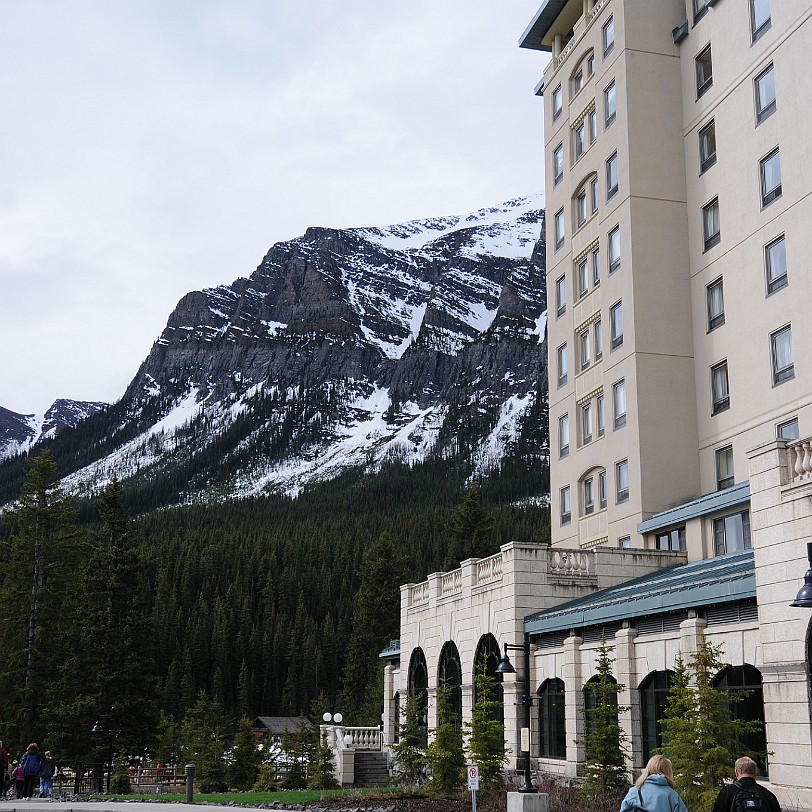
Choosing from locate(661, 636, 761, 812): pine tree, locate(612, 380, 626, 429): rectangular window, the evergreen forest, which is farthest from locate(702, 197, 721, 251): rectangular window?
the evergreen forest

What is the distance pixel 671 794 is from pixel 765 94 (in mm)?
30352

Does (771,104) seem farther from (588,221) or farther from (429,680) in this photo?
(429,680)

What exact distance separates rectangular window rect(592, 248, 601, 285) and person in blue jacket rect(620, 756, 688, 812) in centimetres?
3343

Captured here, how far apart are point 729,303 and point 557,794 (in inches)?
743

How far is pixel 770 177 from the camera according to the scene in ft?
117

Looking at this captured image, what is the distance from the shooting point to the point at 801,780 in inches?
786

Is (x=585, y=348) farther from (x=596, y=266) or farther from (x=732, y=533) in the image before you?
(x=732, y=533)

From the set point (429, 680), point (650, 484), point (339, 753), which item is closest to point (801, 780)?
point (650, 484)

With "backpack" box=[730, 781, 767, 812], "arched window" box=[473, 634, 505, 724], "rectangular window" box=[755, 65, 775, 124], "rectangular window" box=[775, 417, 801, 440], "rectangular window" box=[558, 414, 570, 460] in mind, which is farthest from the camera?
"rectangular window" box=[558, 414, 570, 460]

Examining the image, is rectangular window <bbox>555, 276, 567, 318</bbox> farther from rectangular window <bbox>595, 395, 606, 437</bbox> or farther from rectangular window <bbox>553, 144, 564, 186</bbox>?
rectangular window <bbox>595, 395, 606, 437</bbox>

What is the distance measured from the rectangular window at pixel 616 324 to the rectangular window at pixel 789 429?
8.75 meters

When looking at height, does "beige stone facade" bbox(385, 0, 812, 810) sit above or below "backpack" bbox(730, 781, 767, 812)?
above

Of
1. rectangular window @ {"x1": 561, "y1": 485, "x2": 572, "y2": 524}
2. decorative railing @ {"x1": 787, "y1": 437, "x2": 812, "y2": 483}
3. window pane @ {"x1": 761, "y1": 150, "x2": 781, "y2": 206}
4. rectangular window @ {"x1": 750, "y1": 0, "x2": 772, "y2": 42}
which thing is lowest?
decorative railing @ {"x1": 787, "y1": 437, "x2": 812, "y2": 483}

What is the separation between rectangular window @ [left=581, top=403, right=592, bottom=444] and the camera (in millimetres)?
43906
